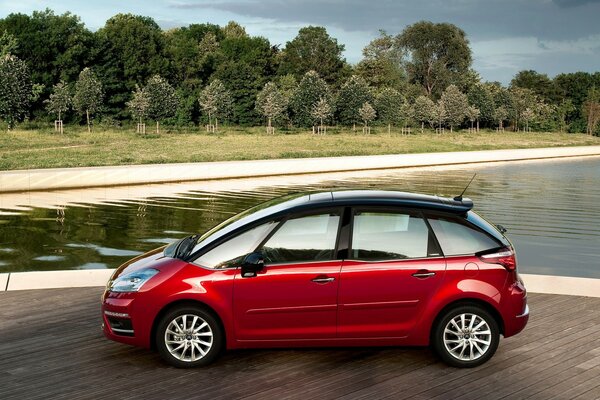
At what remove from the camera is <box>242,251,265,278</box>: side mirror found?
5633 millimetres

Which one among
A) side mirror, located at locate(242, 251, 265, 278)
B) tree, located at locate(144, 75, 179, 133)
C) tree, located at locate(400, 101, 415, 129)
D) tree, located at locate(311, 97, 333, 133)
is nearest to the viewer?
side mirror, located at locate(242, 251, 265, 278)

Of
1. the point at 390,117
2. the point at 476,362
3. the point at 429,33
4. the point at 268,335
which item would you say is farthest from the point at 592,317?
the point at 429,33

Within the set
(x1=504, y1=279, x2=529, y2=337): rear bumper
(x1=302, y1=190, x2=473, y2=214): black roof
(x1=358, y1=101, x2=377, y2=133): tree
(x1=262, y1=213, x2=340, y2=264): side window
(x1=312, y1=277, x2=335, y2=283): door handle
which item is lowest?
(x1=504, y1=279, x2=529, y2=337): rear bumper

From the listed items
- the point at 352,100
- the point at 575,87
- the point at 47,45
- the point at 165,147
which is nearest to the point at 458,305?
the point at 165,147

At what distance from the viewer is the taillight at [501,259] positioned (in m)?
5.87

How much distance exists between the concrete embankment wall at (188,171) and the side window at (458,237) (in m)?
19.3

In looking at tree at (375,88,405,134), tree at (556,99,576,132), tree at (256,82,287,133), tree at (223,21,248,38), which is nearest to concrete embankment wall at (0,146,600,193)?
tree at (256,82,287,133)

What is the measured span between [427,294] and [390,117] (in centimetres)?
7528

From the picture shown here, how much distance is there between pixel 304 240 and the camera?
586cm

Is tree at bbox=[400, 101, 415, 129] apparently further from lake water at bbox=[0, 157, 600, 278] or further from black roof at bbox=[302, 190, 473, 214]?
black roof at bbox=[302, 190, 473, 214]

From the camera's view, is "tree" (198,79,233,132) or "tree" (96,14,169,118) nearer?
"tree" (198,79,233,132)

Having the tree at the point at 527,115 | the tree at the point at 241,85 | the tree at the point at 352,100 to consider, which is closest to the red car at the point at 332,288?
the tree at the point at 352,100

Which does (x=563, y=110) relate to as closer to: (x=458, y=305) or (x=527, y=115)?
(x=527, y=115)

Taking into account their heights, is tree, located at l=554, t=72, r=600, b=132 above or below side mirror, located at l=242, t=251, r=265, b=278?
above
